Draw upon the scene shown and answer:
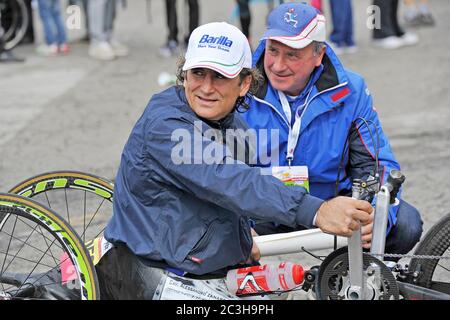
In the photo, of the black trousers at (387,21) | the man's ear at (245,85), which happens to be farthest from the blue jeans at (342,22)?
the man's ear at (245,85)

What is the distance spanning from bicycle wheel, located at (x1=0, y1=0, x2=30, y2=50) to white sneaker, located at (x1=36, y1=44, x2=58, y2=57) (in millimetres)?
278

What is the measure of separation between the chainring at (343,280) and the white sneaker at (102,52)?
7.33 meters

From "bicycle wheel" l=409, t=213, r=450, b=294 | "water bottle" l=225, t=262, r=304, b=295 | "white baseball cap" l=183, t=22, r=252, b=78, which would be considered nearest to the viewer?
"white baseball cap" l=183, t=22, r=252, b=78

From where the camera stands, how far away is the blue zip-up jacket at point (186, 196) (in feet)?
10.6

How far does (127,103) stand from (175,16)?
214 centimetres

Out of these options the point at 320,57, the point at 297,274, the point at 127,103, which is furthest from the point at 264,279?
the point at 127,103

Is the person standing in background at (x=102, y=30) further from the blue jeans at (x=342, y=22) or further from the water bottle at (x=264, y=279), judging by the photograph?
the water bottle at (x=264, y=279)

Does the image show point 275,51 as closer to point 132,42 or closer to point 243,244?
point 243,244

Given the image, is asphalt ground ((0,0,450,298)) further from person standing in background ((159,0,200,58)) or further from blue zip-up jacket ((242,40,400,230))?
blue zip-up jacket ((242,40,400,230))

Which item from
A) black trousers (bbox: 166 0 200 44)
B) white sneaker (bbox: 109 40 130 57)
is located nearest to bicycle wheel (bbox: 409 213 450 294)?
black trousers (bbox: 166 0 200 44)

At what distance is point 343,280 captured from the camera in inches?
143

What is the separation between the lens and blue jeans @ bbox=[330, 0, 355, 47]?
34.0 feet

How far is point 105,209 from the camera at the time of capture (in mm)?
4566
